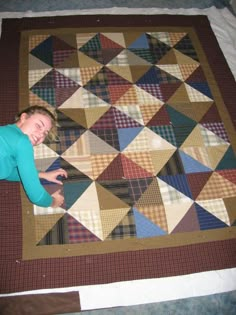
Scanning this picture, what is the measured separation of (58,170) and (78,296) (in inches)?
21.7

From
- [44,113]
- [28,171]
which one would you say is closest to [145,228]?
[28,171]

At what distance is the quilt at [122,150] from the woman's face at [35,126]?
178 millimetres

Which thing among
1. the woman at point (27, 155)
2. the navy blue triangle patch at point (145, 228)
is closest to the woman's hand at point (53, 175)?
the woman at point (27, 155)

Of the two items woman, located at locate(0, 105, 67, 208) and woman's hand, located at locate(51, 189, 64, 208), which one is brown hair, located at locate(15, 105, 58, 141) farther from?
woman's hand, located at locate(51, 189, 64, 208)

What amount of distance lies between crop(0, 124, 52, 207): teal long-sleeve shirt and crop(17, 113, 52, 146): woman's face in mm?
28

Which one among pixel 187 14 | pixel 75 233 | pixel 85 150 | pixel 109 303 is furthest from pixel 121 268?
pixel 187 14

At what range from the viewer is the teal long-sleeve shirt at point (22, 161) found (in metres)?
1.17

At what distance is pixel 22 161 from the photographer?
1.17 metres

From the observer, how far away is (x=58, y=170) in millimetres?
1402

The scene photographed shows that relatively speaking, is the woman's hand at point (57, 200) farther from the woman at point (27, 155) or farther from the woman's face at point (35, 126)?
the woman's face at point (35, 126)

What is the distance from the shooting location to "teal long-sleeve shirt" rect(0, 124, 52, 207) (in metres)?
1.17

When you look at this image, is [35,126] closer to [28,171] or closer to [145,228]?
[28,171]

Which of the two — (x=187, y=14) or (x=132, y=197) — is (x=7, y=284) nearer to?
(x=132, y=197)

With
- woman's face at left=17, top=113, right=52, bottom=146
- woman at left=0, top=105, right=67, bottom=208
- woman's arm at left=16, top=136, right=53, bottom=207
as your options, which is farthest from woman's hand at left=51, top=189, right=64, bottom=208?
woman's face at left=17, top=113, right=52, bottom=146
